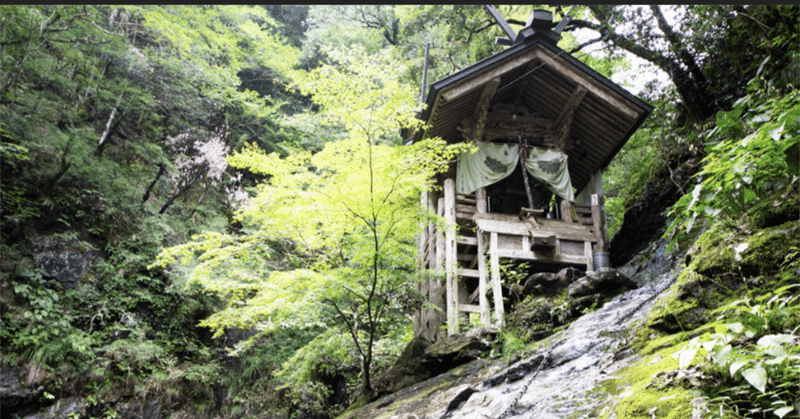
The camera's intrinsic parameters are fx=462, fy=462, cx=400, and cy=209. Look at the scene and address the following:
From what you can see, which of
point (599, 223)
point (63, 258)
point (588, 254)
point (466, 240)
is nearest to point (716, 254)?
point (466, 240)

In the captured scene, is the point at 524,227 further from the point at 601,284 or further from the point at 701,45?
the point at 701,45

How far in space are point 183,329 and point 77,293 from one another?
294 cm

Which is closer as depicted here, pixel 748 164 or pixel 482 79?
pixel 748 164

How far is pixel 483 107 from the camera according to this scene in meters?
10.7

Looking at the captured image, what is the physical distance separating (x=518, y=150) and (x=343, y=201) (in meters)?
5.79

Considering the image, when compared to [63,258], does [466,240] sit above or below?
above

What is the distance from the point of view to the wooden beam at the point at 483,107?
10.3 meters

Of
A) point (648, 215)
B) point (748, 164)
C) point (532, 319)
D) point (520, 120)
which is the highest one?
point (520, 120)

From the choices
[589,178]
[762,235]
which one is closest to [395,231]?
[762,235]

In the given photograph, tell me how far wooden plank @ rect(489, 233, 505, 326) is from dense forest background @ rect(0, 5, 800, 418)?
1659 mm

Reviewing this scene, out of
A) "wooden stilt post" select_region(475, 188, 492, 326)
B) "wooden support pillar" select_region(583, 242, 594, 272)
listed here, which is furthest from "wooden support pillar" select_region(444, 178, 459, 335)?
"wooden support pillar" select_region(583, 242, 594, 272)

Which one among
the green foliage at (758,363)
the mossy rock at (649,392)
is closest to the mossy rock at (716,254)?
the mossy rock at (649,392)

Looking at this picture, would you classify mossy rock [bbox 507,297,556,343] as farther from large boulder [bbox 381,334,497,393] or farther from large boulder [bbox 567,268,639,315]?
large boulder [bbox 381,334,497,393]

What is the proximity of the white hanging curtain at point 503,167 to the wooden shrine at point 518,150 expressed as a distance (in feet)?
0.10
